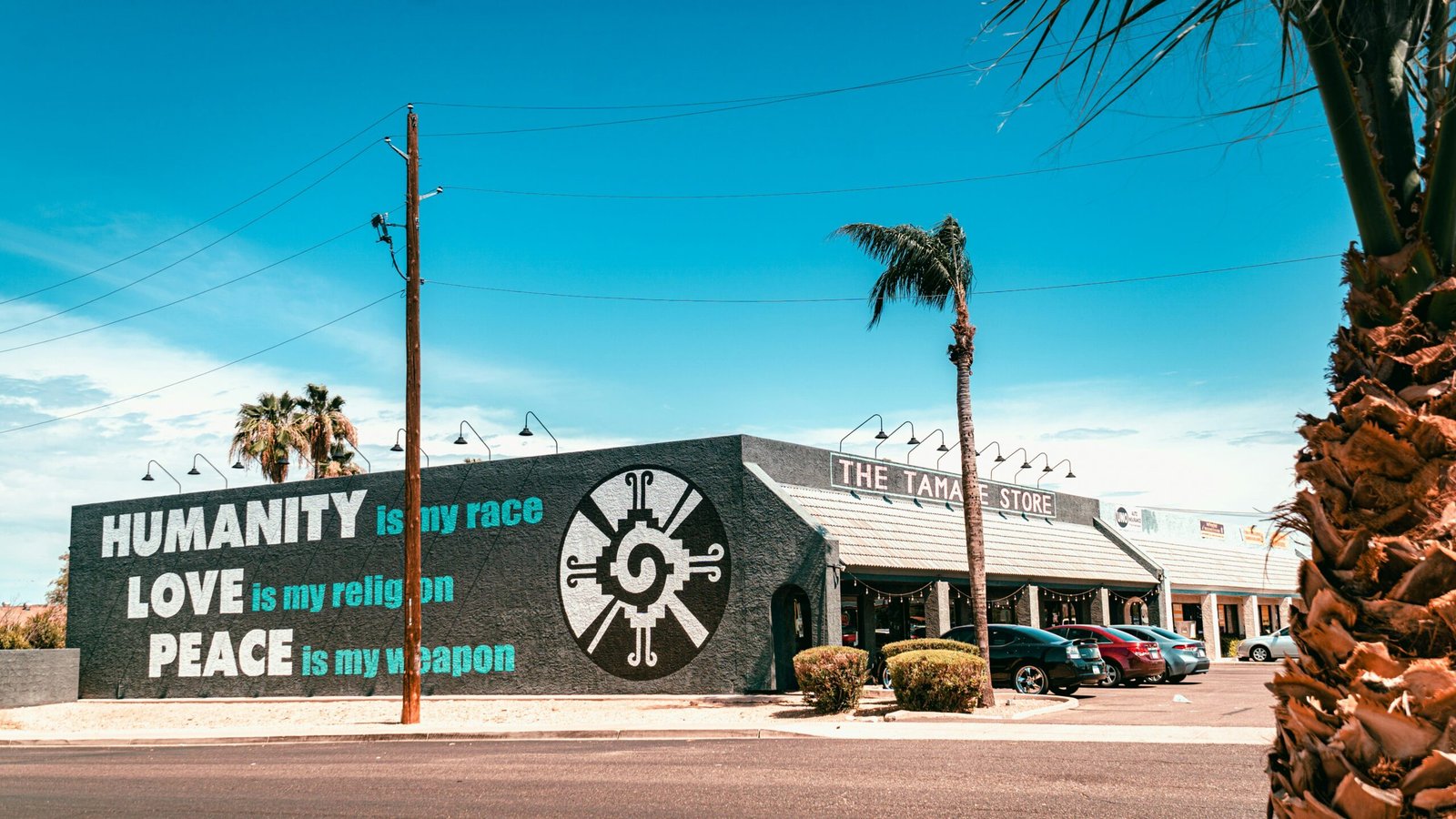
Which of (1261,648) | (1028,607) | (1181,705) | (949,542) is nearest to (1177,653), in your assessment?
(1028,607)

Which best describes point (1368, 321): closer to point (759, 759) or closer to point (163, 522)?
point (759, 759)

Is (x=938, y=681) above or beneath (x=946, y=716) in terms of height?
above

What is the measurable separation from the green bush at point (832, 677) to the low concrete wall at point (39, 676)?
892 inches

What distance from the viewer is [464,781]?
12.8m

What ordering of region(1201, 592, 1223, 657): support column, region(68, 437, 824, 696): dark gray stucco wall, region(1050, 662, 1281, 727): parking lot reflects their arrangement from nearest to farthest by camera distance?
region(1050, 662, 1281, 727): parking lot → region(68, 437, 824, 696): dark gray stucco wall → region(1201, 592, 1223, 657): support column

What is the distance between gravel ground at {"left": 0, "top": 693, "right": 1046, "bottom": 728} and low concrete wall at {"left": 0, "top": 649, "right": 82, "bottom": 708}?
721mm

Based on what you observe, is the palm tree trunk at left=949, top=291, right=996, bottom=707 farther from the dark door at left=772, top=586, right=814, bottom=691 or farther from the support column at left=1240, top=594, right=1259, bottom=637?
the support column at left=1240, top=594, right=1259, bottom=637

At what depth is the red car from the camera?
88.8ft

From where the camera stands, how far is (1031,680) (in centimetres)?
2444

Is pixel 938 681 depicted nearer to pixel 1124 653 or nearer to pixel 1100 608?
pixel 1124 653

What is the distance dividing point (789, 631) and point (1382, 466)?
23147mm

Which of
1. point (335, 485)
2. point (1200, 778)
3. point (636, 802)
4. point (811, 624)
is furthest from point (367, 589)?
point (1200, 778)

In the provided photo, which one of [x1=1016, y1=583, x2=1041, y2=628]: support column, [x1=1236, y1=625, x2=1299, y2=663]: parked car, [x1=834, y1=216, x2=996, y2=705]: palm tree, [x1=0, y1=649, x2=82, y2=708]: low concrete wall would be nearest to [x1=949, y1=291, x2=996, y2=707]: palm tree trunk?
[x1=834, y1=216, x2=996, y2=705]: palm tree

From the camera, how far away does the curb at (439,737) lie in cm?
1797
